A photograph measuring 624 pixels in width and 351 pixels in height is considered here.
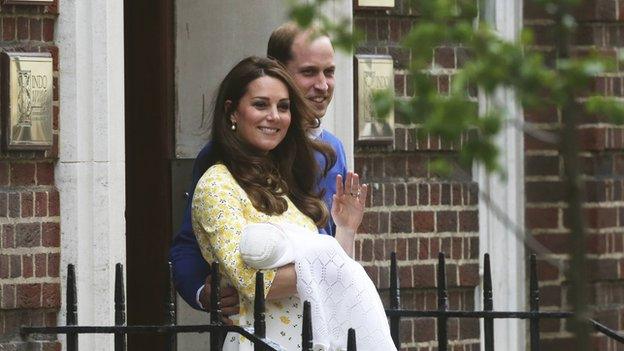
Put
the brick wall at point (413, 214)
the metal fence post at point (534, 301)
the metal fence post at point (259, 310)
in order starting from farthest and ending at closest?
1. the brick wall at point (413, 214)
2. the metal fence post at point (534, 301)
3. the metal fence post at point (259, 310)

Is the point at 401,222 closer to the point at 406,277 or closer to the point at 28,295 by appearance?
the point at 406,277

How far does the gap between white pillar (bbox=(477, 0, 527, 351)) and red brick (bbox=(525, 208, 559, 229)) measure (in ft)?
0.13

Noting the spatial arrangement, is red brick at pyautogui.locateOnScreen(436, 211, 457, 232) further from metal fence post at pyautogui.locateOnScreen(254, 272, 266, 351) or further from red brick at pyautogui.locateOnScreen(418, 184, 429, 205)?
metal fence post at pyautogui.locateOnScreen(254, 272, 266, 351)

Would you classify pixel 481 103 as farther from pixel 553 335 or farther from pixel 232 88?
pixel 232 88

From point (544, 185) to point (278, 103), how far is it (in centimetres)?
347

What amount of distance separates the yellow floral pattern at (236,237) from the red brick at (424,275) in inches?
101

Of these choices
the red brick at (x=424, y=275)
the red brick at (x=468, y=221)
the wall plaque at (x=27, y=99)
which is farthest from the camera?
the red brick at (x=468, y=221)

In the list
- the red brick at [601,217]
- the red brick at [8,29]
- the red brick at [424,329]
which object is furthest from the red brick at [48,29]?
the red brick at [601,217]

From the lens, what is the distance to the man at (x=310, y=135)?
562 centimetres

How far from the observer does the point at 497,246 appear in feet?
28.3

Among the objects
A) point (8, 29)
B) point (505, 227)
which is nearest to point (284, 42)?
point (8, 29)

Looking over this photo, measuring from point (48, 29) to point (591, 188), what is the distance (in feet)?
10.3

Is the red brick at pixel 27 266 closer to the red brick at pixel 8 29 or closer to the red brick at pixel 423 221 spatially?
the red brick at pixel 8 29

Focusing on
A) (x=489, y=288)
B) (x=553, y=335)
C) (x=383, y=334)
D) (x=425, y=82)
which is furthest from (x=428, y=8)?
(x=553, y=335)
